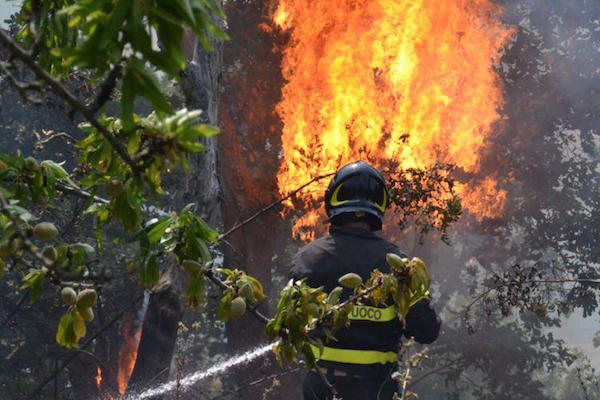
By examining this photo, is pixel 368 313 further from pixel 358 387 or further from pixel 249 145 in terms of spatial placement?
pixel 249 145

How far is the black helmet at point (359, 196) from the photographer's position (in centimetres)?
503

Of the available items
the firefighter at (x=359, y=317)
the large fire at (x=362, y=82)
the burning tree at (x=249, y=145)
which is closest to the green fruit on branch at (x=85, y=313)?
the burning tree at (x=249, y=145)

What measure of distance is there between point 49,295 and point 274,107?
641cm

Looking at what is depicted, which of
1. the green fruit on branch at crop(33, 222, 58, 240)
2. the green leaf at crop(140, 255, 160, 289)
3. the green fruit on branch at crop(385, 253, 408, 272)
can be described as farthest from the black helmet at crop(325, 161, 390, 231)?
the green fruit on branch at crop(33, 222, 58, 240)

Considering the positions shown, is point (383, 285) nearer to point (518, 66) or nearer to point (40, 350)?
point (40, 350)

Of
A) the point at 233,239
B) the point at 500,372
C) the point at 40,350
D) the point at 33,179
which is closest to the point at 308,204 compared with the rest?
the point at 233,239

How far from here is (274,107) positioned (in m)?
14.6

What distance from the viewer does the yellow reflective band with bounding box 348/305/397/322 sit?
4.60 meters

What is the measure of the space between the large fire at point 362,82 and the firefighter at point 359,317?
17.0ft

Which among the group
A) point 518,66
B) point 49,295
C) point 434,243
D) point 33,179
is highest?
point 518,66

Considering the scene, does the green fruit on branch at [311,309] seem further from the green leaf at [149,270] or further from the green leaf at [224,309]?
the green leaf at [149,270]

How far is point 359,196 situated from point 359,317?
0.95 meters

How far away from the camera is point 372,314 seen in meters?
4.60

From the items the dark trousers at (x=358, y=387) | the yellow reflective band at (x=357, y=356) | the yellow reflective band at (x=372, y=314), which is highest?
the yellow reflective band at (x=372, y=314)
